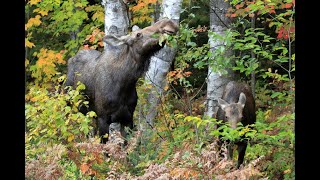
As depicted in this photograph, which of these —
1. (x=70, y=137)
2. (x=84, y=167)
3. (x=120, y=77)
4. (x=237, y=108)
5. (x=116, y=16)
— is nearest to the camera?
(x=84, y=167)

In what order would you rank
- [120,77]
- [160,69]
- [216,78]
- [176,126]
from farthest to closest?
[216,78] → [160,69] → [176,126] → [120,77]

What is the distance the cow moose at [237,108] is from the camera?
923 cm

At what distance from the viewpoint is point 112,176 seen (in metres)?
5.57

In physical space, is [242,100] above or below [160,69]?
below

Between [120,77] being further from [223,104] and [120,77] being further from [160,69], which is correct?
[223,104]

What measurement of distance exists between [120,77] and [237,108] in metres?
2.22

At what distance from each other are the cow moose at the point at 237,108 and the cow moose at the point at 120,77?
1.69 meters

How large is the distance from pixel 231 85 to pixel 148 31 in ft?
8.72

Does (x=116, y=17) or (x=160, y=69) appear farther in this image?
(x=160, y=69)

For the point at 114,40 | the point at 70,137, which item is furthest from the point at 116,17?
the point at 70,137

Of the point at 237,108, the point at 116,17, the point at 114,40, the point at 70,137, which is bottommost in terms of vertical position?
the point at 70,137

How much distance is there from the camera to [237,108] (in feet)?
31.2
